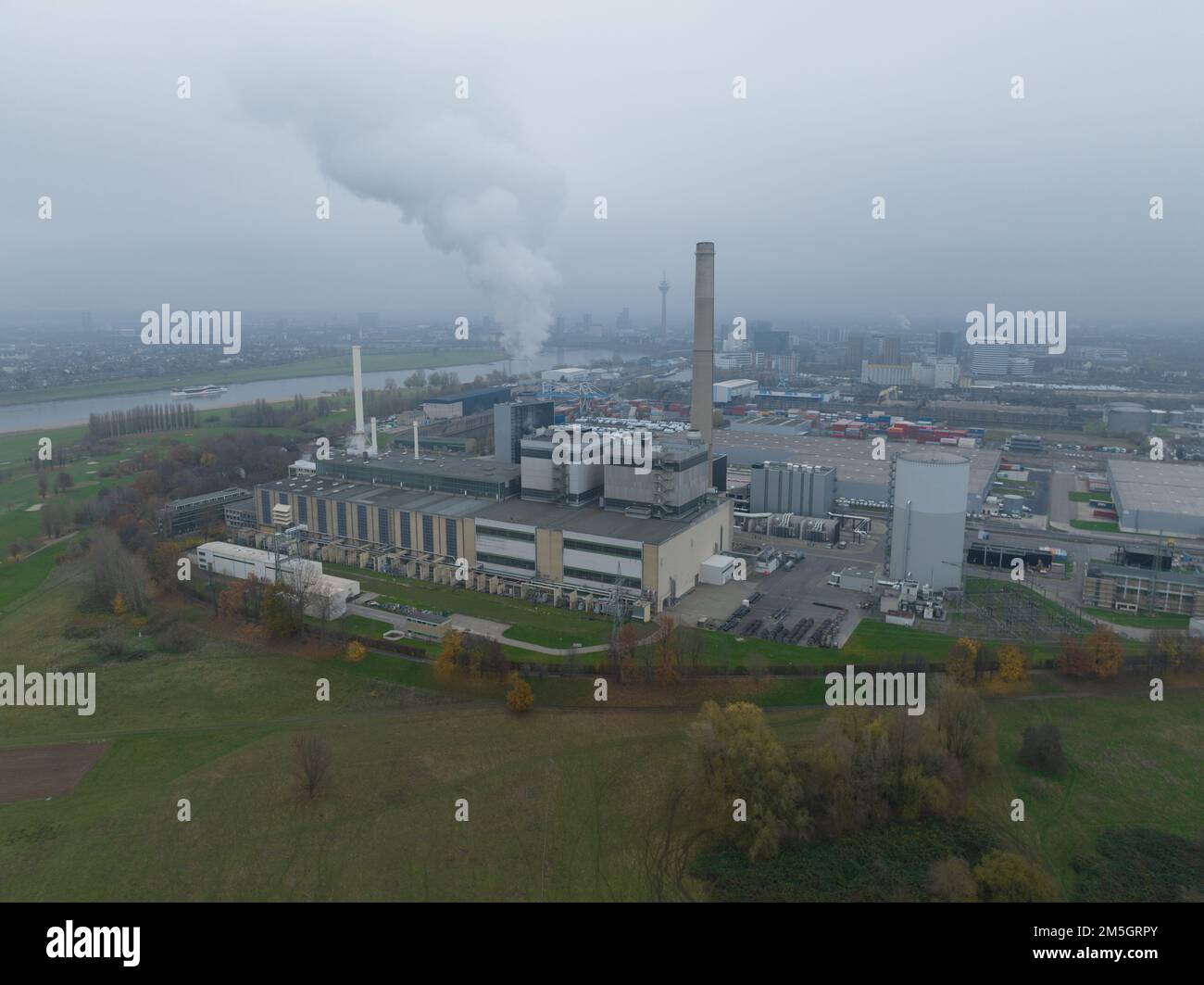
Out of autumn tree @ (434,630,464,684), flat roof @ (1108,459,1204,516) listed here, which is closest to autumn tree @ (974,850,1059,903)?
autumn tree @ (434,630,464,684)

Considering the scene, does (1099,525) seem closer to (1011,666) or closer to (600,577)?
(1011,666)

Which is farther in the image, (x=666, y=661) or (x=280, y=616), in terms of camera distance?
(x=280, y=616)

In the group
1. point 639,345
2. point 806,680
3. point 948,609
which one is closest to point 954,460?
point 948,609

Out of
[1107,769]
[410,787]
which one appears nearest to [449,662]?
[410,787]

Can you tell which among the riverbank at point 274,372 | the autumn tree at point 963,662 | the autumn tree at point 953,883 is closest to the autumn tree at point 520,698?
the autumn tree at point 953,883

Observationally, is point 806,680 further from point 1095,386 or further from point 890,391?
point 1095,386

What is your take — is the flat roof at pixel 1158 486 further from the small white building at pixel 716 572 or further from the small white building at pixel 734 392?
the small white building at pixel 734 392
